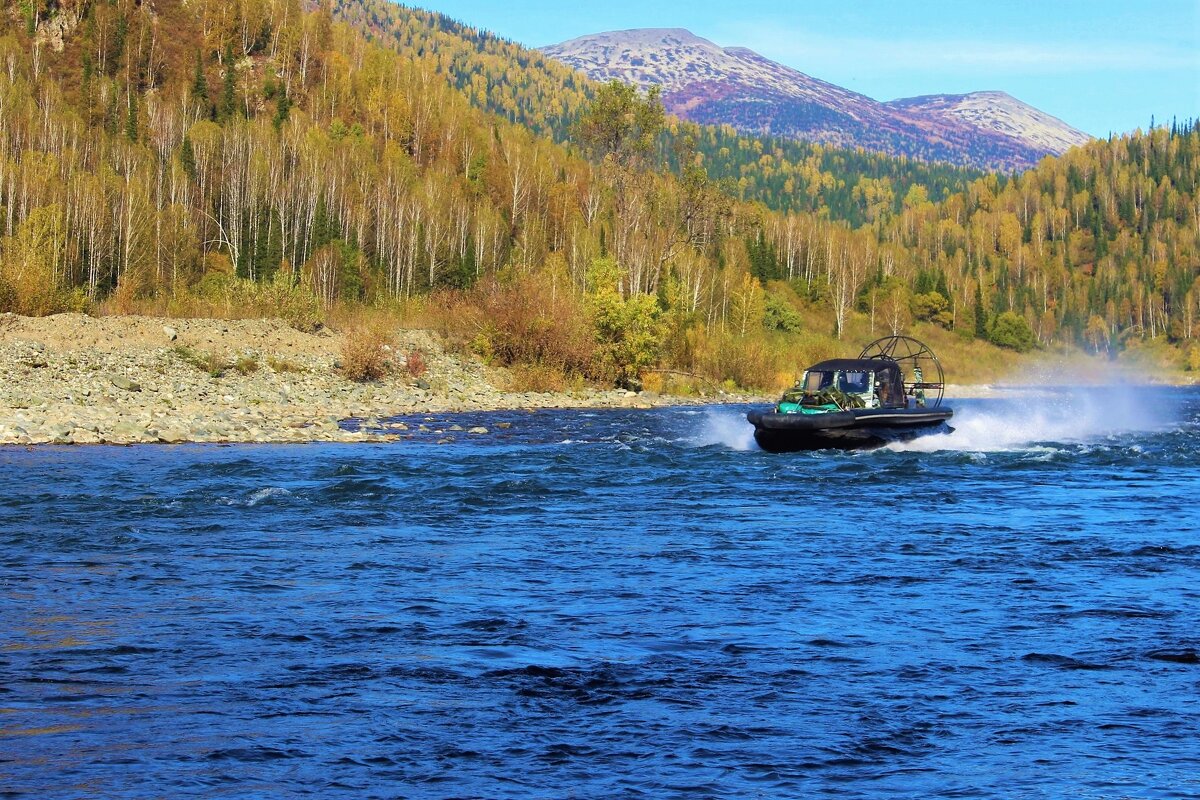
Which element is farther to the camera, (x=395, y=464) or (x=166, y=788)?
(x=395, y=464)

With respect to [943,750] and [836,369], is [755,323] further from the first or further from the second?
[943,750]

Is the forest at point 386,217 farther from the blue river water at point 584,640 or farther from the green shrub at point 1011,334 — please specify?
the blue river water at point 584,640

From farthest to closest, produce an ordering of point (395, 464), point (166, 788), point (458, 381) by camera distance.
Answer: point (458, 381) → point (395, 464) → point (166, 788)

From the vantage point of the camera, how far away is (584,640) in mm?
11688

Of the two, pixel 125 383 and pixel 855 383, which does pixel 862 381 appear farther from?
pixel 125 383

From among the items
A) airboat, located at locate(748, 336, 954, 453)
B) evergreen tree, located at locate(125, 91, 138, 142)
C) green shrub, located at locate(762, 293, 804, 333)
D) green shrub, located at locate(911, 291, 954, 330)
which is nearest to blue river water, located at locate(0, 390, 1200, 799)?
airboat, located at locate(748, 336, 954, 453)

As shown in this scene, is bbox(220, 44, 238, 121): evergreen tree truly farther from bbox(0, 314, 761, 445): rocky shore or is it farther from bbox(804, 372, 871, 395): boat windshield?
bbox(804, 372, 871, 395): boat windshield

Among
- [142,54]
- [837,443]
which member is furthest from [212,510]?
[142,54]

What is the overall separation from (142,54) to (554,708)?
12039cm

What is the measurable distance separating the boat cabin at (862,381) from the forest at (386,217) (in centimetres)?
2382

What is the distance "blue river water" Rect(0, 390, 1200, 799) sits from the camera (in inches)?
321

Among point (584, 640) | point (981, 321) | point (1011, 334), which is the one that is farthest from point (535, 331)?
point (981, 321)

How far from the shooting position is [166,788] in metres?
7.61

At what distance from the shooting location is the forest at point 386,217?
63656mm
